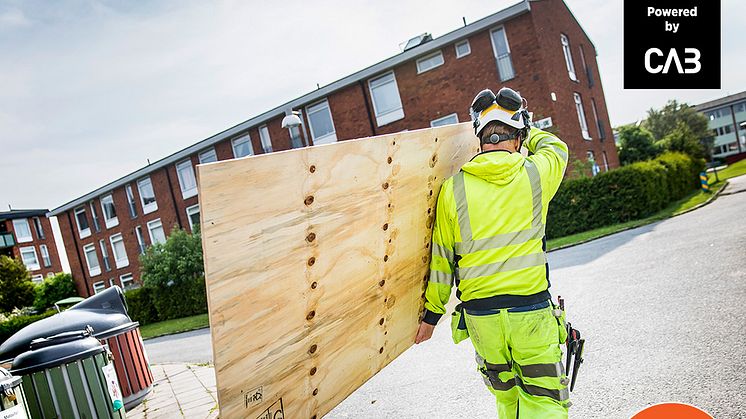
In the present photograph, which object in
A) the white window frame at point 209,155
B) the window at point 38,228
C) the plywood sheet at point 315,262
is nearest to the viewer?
the plywood sheet at point 315,262

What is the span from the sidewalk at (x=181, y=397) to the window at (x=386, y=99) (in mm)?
17067

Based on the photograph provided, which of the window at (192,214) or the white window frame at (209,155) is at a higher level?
the white window frame at (209,155)

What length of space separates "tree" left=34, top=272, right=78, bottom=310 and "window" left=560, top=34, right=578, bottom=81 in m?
38.5

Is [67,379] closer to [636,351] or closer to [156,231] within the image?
[636,351]

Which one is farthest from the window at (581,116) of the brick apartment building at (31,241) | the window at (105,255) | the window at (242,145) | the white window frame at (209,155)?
the brick apartment building at (31,241)

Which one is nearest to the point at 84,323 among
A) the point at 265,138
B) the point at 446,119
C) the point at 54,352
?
the point at 54,352

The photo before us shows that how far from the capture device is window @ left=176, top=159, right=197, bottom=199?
3036 cm

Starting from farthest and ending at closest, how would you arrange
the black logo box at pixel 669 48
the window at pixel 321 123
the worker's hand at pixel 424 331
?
1. the window at pixel 321 123
2. the black logo box at pixel 669 48
3. the worker's hand at pixel 424 331

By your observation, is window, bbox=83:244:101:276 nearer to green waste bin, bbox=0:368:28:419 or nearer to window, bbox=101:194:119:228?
window, bbox=101:194:119:228

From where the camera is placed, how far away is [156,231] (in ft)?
106

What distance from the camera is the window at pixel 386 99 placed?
22.9 meters

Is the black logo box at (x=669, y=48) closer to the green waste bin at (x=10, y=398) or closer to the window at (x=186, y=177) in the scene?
the green waste bin at (x=10, y=398)

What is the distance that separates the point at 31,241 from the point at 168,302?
1536 inches

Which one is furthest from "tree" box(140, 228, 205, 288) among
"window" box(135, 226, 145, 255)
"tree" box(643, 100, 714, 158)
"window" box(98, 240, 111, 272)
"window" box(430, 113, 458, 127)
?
"tree" box(643, 100, 714, 158)
